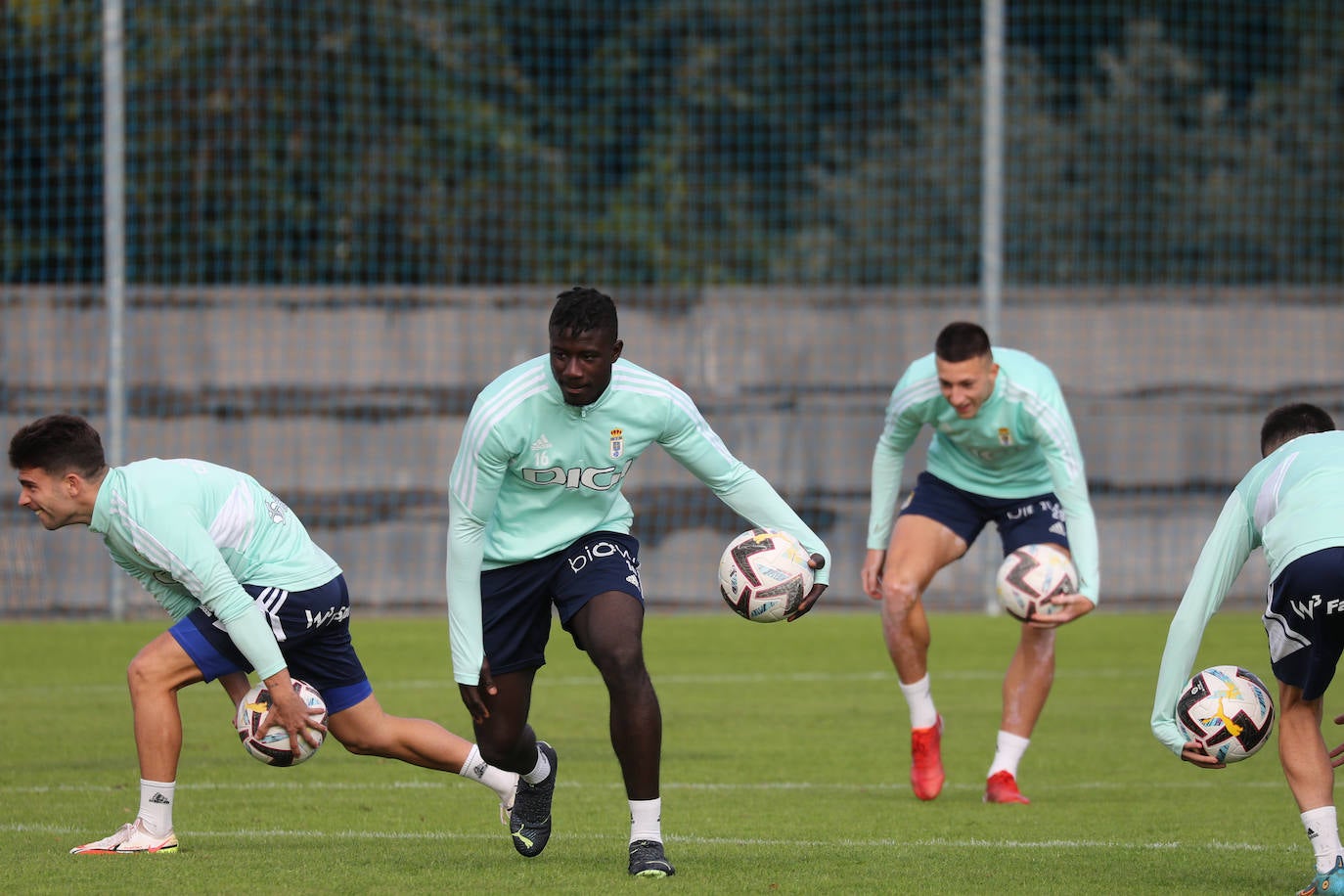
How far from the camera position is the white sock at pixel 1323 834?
541 centimetres

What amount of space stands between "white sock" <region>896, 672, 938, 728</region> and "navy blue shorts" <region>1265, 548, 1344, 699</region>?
9.15ft

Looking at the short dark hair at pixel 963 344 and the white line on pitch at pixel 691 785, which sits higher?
the short dark hair at pixel 963 344

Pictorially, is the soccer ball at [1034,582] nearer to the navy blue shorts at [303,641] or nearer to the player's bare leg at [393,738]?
the player's bare leg at [393,738]

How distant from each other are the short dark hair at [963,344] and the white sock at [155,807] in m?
3.76

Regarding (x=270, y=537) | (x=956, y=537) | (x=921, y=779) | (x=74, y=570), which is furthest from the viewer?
(x=74, y=570)

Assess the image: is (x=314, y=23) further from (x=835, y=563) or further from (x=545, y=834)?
(x=545, y=834)

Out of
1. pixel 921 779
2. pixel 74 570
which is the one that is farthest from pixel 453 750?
pixel 74 570

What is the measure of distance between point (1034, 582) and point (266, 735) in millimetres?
3191

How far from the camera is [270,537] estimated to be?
6.65 metres

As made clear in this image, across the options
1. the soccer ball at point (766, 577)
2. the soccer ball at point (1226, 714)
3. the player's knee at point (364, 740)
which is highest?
the soccer ball at point (766, 577)

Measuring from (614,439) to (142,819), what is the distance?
2.10 metres

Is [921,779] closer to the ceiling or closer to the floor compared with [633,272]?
closer to the floor

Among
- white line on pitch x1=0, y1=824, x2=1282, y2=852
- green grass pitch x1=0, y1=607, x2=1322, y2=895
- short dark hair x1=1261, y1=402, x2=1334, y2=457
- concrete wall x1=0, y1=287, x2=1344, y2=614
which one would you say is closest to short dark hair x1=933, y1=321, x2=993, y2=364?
green grass pitch x1=0, y1=607, x2=1322, y2=895

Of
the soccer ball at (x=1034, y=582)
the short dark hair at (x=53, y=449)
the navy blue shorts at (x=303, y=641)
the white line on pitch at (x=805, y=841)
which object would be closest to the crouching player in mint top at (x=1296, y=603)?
the white line on pitch at (x=805, y=841)
